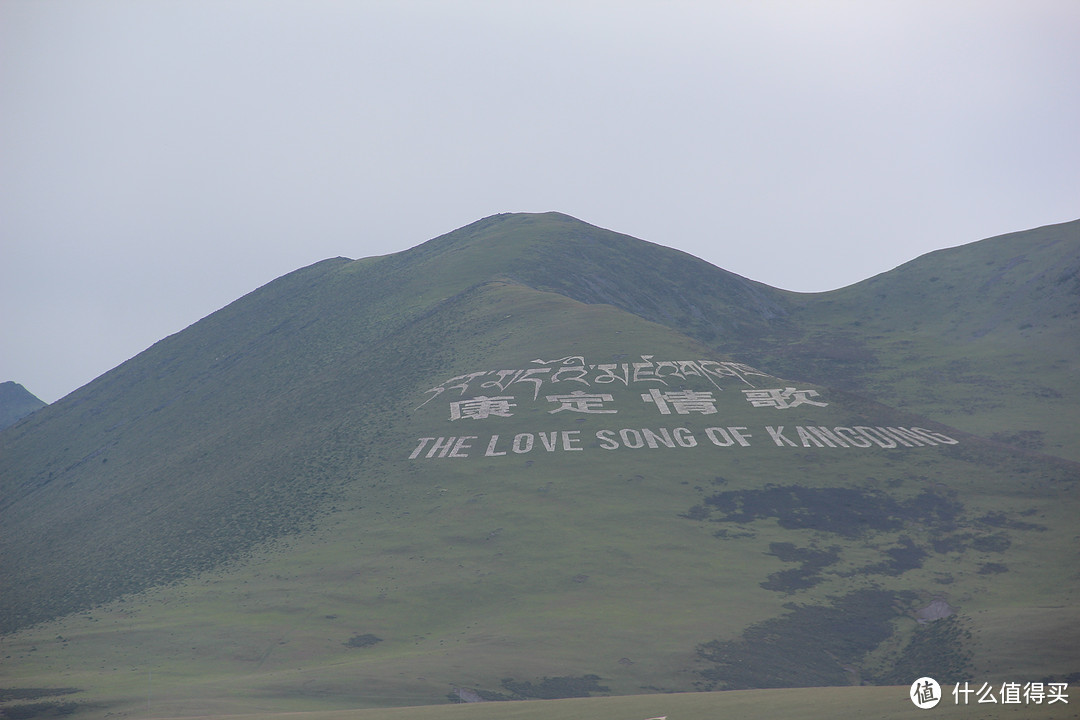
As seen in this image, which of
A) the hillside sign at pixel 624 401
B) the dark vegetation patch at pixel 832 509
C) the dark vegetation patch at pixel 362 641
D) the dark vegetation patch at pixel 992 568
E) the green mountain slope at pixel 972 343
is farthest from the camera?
the green mountain slope at pixel 972 343

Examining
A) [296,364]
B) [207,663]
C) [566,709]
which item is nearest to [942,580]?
[566,709]

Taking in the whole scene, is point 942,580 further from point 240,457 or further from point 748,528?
point 240,457

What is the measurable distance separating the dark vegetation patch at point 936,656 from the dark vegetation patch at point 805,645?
2080 millimetres

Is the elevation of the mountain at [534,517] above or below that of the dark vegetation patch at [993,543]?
above

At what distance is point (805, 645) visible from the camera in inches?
2431

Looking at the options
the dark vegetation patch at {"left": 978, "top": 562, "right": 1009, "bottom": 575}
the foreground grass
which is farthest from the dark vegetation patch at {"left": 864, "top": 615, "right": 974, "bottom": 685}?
the foreground grass

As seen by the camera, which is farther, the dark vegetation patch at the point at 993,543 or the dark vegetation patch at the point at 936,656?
the dark vegetation patch at the point at 993,543

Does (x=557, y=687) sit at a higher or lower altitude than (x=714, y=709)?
lower

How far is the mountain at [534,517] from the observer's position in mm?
57625

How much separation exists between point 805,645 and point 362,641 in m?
27.5

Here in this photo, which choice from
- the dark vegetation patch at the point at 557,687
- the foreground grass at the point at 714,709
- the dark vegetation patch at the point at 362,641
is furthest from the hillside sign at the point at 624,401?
the foreground grass at the point at 714,709

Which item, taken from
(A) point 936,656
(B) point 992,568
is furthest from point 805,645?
(B) point 992,568

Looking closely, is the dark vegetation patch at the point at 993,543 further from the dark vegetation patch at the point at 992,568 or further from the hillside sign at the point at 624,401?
the hillside sign at the point at 624,401

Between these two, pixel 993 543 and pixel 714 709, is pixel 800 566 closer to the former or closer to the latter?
pixel 993 543
